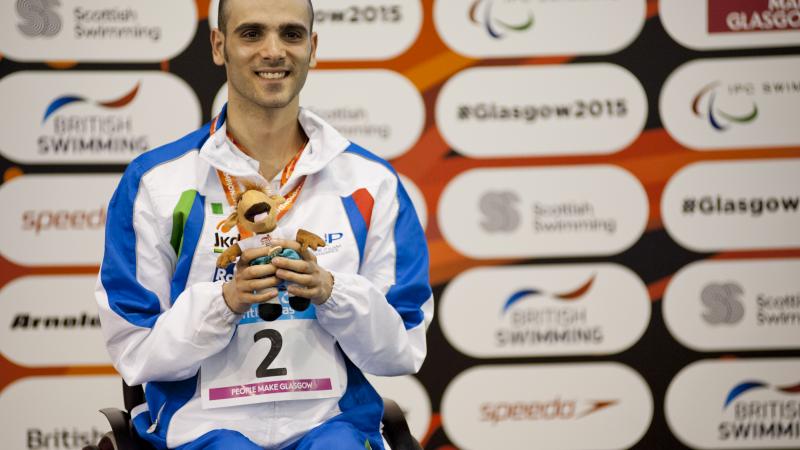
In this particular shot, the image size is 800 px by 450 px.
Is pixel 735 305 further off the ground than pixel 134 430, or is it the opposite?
pixel 134 430

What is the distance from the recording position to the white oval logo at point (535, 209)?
352 centimetres

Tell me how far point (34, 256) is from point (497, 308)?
1.74m

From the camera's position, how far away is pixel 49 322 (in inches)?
136

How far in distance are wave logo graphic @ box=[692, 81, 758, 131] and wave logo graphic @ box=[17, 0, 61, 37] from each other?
95.1 inches

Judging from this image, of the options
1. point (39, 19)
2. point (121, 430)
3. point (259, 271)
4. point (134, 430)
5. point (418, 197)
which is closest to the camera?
point (259, 271)

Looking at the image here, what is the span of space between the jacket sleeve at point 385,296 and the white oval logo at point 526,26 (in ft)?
4.85

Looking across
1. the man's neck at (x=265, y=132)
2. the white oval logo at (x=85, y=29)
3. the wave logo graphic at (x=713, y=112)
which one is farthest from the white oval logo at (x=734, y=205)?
the white oval logo at (x=85, y=29)

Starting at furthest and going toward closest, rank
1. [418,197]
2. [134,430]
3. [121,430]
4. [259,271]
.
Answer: [418,197] < [134,430] < [121,430] < [259,271]

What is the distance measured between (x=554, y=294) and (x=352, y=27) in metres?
1.27

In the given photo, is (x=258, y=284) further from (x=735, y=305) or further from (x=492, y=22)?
(x=735, y=305)

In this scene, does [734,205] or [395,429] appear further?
[734,205]

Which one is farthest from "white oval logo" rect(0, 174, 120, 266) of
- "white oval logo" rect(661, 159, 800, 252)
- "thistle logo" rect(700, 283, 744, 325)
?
"thistle logo" rect(700, 283, 744, 325)

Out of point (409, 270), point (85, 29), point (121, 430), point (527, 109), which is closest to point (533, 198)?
point (527, 109)

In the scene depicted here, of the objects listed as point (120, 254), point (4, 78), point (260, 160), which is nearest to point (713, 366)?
point (260, 160)
